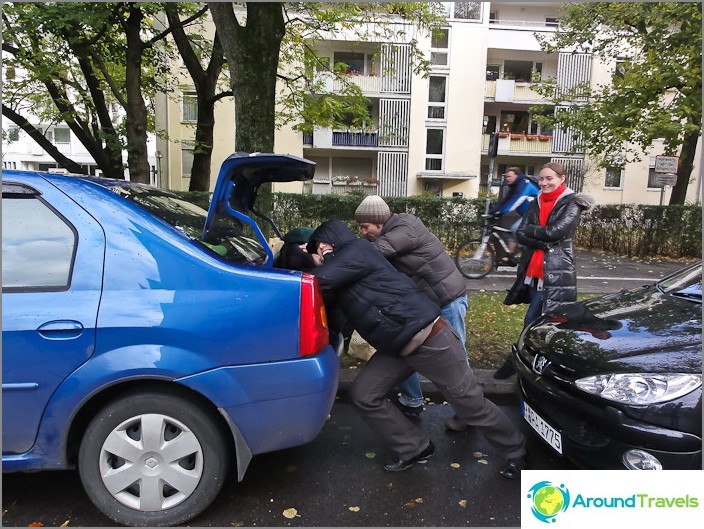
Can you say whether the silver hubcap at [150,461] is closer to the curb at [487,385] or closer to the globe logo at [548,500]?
the globe logo at [548,500]

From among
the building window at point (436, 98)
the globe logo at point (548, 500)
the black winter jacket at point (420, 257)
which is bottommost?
the globe logo at point (548, 500)

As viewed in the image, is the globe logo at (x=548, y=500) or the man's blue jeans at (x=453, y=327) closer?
the globe logo at (x=548, y=500)

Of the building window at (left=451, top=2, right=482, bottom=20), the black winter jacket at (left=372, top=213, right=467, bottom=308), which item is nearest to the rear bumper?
the black winter jacket at (left=372, top=213, right=467, bottom=308)

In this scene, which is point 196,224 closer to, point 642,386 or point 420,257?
point 420,257

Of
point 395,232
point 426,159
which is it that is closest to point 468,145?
point 426,159

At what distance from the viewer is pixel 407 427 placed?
294cm

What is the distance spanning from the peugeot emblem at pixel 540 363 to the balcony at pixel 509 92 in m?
25.8

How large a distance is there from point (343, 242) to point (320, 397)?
0.90m

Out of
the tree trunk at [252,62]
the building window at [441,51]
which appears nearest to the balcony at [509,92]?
the building window at [441,51]

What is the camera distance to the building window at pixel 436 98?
83.3 feet

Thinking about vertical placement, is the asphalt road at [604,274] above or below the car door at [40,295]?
below

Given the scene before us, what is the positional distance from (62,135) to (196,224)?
4025 cm

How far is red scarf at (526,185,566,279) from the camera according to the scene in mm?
3853

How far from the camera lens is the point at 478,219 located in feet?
37.3
